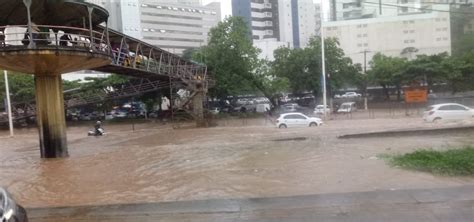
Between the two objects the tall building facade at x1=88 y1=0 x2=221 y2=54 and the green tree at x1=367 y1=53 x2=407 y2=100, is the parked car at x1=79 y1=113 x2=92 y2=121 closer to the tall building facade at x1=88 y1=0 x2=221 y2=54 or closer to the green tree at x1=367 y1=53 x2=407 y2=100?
the green tree at x1=367 y1=53 x2=407 y2=100

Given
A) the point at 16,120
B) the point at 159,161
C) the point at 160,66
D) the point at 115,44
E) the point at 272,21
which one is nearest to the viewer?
the point at 159,161

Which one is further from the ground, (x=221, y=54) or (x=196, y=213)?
(x=221, y=54)

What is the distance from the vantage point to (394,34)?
8894cm

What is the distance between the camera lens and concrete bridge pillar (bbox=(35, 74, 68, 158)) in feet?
75.2

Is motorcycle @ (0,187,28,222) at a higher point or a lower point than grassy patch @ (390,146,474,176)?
higher

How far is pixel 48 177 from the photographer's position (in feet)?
53.5

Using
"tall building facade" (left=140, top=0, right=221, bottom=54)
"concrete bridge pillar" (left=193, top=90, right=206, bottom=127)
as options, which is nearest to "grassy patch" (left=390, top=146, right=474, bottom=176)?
"concrete bridge pillar" (left=193, top=90, right=206, bottom=127)

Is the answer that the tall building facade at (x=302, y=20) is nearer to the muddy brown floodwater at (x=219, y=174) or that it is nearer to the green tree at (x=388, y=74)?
the green tree at (x=388, y=74)

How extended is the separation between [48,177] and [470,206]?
43.2 feet

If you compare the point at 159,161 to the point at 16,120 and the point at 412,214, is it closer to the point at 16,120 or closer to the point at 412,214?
the point at 412,214

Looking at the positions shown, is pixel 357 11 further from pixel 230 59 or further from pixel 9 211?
pixel 9 211

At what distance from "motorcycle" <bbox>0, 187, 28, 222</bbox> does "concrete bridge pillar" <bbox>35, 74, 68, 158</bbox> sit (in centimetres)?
1877

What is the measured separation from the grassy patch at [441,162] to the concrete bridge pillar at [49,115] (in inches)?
619

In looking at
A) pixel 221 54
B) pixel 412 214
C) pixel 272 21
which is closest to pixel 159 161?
pixel 412 214
